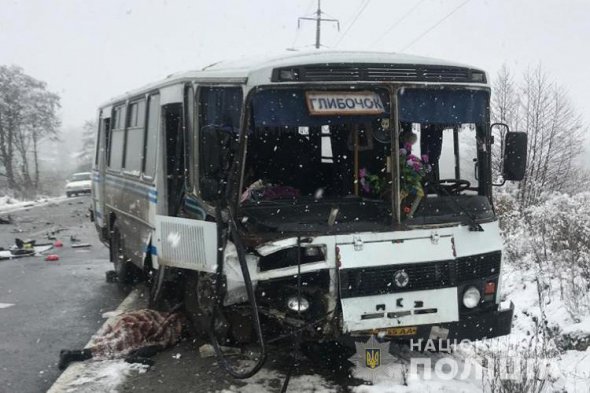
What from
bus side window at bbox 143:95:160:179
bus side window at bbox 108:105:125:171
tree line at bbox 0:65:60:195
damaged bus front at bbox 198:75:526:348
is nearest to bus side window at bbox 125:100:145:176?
bus side window at bbox 143:95:160:179

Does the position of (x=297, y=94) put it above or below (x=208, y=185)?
above

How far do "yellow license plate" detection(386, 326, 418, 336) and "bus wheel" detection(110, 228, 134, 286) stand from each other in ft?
17.3

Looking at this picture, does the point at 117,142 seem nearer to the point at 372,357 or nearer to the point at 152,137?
the point at 152,137

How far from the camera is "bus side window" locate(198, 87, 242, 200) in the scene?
470 cm

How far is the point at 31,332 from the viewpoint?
7.02 m

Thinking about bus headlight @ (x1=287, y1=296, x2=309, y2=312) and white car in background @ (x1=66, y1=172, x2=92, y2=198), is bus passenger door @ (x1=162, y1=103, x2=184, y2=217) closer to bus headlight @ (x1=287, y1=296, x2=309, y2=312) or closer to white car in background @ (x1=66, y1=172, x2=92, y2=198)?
bus headlight @ (x1=287, y1=296, x2=309, y2=312)

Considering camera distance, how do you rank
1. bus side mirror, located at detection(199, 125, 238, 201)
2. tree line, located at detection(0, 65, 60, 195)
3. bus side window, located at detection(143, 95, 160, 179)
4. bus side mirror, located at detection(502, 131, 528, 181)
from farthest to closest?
tree line, located at detection(0, 65, 60, 195), bus side window, located at detection(143, 95, 160, 179), bus side mirror, located at detection(502, 131, 528, 181), bus side mirror, located at detection(199, 125, 238, 201)

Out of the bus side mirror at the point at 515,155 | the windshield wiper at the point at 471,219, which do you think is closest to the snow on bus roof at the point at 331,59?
the bus side mirror at the point at 515,155

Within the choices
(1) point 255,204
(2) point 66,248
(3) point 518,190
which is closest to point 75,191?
(2) point 66,248

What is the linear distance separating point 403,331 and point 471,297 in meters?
0.71

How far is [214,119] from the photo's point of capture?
17.6 feet

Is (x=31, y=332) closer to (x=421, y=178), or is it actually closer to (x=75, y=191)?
(x=421, y=178)

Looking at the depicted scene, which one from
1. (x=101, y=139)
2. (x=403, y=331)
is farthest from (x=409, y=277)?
(x=101, y=139)

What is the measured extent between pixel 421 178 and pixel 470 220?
1.79ft
